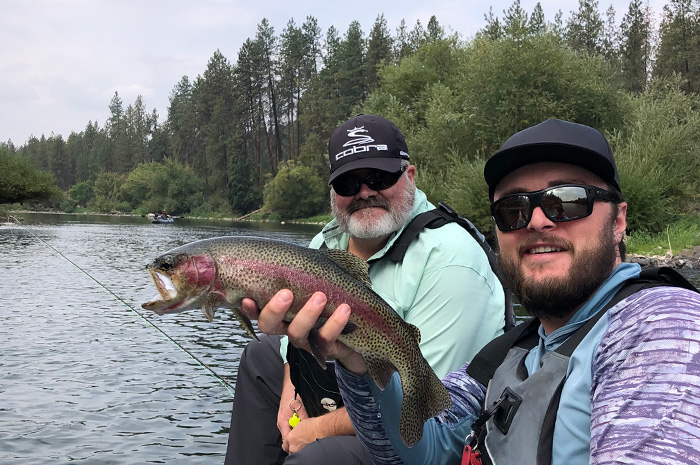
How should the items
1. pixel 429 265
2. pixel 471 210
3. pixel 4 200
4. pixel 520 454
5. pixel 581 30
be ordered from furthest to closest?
pixel 581 30 < pixel 4 200 < pixel 471 210 < pixel 429 265 < pixel 520 454

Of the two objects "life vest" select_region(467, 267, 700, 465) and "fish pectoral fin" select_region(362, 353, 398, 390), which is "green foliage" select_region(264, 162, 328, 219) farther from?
"life vest" select_region(467, 267, 700, 465)

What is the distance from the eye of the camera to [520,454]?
6.68 feet

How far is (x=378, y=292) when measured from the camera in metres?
3.61

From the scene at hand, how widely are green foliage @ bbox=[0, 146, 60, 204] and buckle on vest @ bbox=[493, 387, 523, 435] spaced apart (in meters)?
60.9

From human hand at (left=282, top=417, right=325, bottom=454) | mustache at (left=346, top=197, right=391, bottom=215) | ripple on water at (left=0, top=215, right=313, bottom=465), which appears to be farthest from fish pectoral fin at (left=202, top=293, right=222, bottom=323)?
ripple on water at (left=0, top=215, right=313, bottom=465)

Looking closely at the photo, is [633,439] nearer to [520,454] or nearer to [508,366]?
[520,454]

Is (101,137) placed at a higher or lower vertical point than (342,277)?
higher

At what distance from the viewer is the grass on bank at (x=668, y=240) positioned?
25.3 m

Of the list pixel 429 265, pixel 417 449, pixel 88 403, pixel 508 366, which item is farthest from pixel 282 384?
pixel 88 403

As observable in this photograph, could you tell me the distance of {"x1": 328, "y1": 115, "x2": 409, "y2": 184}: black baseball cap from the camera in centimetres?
384

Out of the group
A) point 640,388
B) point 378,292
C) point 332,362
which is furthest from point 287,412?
point 640,388

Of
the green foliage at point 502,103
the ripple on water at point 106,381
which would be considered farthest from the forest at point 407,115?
the ripple on water at point 106,381

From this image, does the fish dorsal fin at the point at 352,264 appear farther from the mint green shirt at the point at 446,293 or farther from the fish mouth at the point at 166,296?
the mint green shirt at the point at 446,293

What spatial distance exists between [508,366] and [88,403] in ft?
26.0
